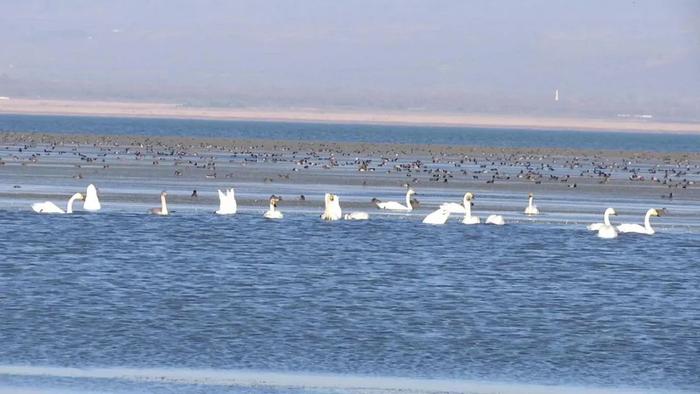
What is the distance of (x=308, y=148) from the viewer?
259 ft

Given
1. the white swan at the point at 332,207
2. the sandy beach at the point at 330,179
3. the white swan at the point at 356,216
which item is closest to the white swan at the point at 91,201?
the sandy beach at the point at 330,179

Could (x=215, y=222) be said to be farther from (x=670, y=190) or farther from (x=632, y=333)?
(x=670, y=190)

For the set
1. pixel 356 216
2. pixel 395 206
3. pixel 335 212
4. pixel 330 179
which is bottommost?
pixel 330 179

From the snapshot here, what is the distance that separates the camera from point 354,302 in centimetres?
1842

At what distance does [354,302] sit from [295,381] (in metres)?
4.72

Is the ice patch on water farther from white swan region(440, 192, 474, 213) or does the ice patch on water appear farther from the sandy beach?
the sandy beach

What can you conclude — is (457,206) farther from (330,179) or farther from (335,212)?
(330,179)

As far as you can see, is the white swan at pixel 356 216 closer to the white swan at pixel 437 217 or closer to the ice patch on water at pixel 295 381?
the white swan at pixel 437 217

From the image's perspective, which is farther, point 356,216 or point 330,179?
point 330,179

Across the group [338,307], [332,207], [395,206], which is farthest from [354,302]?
[395,206]

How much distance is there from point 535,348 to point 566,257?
28.7 ft

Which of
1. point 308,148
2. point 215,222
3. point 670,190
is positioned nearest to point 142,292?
point 215,222

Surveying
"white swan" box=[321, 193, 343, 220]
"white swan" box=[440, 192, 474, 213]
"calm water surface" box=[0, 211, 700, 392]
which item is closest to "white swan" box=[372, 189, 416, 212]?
"white swan" box=[440, 192, 474, 213]

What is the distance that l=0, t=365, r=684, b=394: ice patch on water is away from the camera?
13.5 metres
